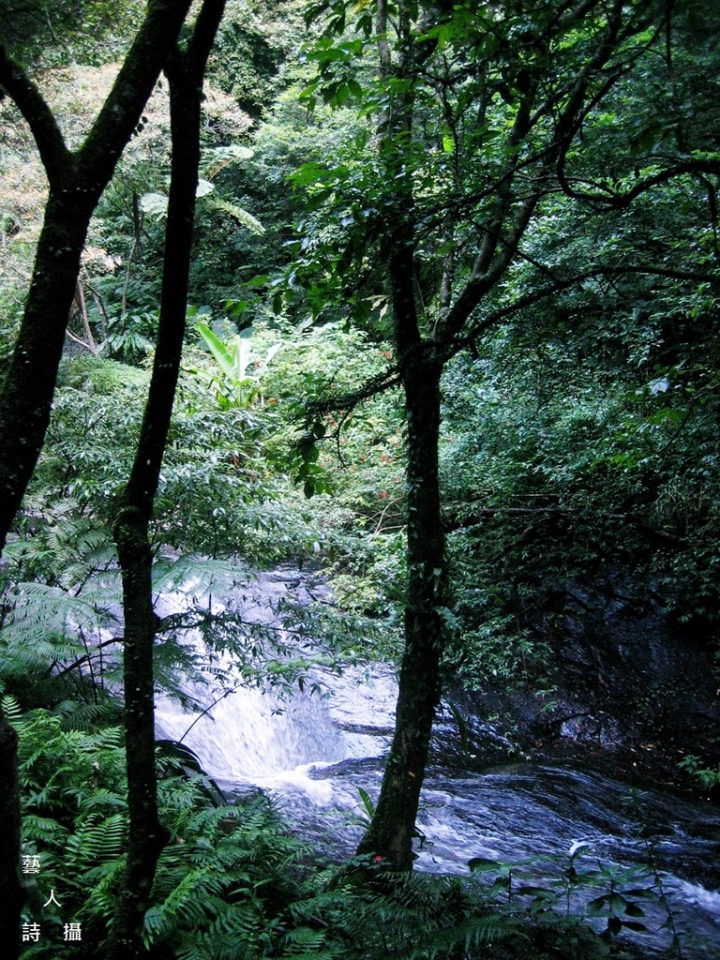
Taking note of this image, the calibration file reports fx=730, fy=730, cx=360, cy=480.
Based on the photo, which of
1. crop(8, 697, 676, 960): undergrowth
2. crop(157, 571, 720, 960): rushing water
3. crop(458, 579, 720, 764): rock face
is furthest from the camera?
crop(458, 579, 720, 764): rock face

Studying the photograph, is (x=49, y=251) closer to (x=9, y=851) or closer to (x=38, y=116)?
(x=38, y=116)

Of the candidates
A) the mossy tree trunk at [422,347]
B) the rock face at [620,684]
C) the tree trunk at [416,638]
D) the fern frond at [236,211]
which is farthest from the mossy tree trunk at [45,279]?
the fern frond at [236,211]

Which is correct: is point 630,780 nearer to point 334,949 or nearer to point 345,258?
point 334,949

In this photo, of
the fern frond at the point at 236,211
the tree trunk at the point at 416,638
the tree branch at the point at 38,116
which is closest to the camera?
the tree branch at the point at 38,116

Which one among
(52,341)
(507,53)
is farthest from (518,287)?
(52,341)

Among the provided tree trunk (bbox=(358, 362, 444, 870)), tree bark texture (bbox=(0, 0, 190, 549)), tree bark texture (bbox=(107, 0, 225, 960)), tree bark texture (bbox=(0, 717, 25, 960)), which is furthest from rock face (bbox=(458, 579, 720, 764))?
tree bark texture (bbox=(0, 0, 190, 549))

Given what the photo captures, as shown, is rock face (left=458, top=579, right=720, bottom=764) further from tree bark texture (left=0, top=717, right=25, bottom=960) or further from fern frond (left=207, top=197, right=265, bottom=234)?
fern frond (left=207, top=197, right=265, bottom=234)

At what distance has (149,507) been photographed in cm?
233

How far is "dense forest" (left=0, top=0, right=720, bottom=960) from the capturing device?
229 centimetres

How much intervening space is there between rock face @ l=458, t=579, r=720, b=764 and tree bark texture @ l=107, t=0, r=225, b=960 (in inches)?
210

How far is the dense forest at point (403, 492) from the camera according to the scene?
2.29 m

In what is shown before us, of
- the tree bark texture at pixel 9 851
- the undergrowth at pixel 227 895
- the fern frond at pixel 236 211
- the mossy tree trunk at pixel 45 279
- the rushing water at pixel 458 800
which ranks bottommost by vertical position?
the rushing water at pixel 458 800

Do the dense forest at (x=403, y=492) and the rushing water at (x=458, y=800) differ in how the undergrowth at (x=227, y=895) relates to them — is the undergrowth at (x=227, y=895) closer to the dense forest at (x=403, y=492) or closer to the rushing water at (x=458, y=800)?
the dense forest at (x=403, y=492)

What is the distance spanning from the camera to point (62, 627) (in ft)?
14.2
